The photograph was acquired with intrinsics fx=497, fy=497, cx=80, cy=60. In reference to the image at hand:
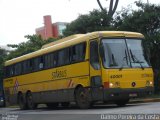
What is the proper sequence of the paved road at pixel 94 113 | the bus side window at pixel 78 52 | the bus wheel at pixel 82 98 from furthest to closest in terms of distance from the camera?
the bus side window at pixel 78 52 → the bus wheel at pixel 82 98 → the paved road at pixel 94 113

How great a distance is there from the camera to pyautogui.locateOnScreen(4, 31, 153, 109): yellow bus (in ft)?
66.8

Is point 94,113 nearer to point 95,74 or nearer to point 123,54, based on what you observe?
point 95,74

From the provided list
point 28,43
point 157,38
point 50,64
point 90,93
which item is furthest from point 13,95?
point 28,43

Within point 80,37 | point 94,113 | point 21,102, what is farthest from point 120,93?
point 21,102

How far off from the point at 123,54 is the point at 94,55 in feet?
4.01

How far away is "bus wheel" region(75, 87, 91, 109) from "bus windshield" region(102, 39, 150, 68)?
197cm

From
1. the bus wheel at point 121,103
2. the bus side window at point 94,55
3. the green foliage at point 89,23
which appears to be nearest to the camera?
the bus side window at point 94,55

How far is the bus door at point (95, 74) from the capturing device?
20.6 m

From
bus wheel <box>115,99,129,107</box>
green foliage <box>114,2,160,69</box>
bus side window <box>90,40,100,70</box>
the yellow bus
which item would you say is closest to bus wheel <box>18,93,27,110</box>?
the yellow bus

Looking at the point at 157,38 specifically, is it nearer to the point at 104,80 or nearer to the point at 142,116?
the point at 104,80

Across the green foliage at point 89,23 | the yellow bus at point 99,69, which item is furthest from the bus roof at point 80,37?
the green foliage at point 89,23

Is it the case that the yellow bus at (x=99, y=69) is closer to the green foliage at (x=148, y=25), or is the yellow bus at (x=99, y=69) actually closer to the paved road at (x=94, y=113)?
the paved road at (x=94, y=113)

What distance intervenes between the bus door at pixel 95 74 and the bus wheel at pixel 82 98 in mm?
547

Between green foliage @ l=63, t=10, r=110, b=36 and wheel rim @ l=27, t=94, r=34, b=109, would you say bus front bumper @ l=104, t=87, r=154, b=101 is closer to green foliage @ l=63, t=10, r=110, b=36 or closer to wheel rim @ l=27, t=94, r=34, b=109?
wheel rim @ l=27, t=94, r=34, b=109
